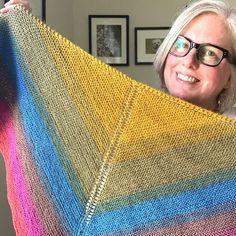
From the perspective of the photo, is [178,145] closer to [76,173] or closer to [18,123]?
[76,173]

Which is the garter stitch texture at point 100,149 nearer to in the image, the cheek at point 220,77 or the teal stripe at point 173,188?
the teal stripe at point 173,188

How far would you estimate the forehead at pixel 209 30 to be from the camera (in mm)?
1151

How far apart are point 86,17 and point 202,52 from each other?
59.3 inches

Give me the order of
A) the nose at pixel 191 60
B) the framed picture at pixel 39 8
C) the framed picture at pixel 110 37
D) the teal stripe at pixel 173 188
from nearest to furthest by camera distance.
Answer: the teal stripe at pixel 173 188 → the nose at pixel 191 60 → the framed picture at pixel 39 8 → the framed picture at pixel 110 37

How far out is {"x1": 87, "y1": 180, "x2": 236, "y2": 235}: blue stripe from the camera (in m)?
0.82

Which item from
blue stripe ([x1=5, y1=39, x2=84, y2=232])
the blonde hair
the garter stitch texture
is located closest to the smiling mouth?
the blonde hair

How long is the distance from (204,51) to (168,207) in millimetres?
476

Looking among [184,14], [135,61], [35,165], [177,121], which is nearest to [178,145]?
[177,121]

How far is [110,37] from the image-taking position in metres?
2.50

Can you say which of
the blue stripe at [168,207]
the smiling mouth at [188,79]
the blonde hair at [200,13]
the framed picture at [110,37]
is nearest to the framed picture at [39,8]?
the framed picture at [110,37]

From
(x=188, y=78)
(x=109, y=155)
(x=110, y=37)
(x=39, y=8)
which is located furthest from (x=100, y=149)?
(x=110, y=37)

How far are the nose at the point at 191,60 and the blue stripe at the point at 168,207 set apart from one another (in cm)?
42

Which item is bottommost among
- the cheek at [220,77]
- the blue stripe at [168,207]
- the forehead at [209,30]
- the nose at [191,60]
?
the blue stripe at [168,207]

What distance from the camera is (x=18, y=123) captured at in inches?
37.0
